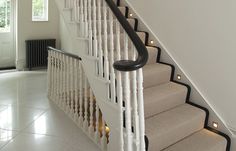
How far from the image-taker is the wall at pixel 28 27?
6.61 m

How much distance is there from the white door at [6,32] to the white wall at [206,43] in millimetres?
4598

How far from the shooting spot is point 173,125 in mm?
2672

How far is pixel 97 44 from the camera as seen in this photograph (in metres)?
2.79

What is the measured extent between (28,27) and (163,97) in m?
5.06

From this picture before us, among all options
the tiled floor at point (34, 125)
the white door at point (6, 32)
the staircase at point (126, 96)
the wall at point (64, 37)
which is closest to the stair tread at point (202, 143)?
the staircase at point (126, 96)

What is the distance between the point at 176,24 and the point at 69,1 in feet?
4.56

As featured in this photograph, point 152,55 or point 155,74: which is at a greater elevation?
point 152,55

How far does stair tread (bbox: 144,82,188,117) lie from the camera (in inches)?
112

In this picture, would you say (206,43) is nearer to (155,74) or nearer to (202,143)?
(155,74)

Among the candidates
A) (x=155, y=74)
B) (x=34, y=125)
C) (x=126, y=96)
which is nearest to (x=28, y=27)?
(x=34, y=125)

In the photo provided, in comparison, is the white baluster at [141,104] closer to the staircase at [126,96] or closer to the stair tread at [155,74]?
the staircase at [126,96]

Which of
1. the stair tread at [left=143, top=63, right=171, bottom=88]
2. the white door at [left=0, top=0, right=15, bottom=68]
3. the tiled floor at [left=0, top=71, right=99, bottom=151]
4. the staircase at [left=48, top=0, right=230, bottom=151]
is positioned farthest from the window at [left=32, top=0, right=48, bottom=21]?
the stair tread at [left=143, top=63, right=171, bottom=88]

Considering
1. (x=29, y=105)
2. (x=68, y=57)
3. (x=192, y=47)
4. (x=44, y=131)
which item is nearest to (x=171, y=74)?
(x=192, y=47)

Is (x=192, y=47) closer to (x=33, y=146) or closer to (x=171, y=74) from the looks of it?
Answer: (x=171, y=74)
